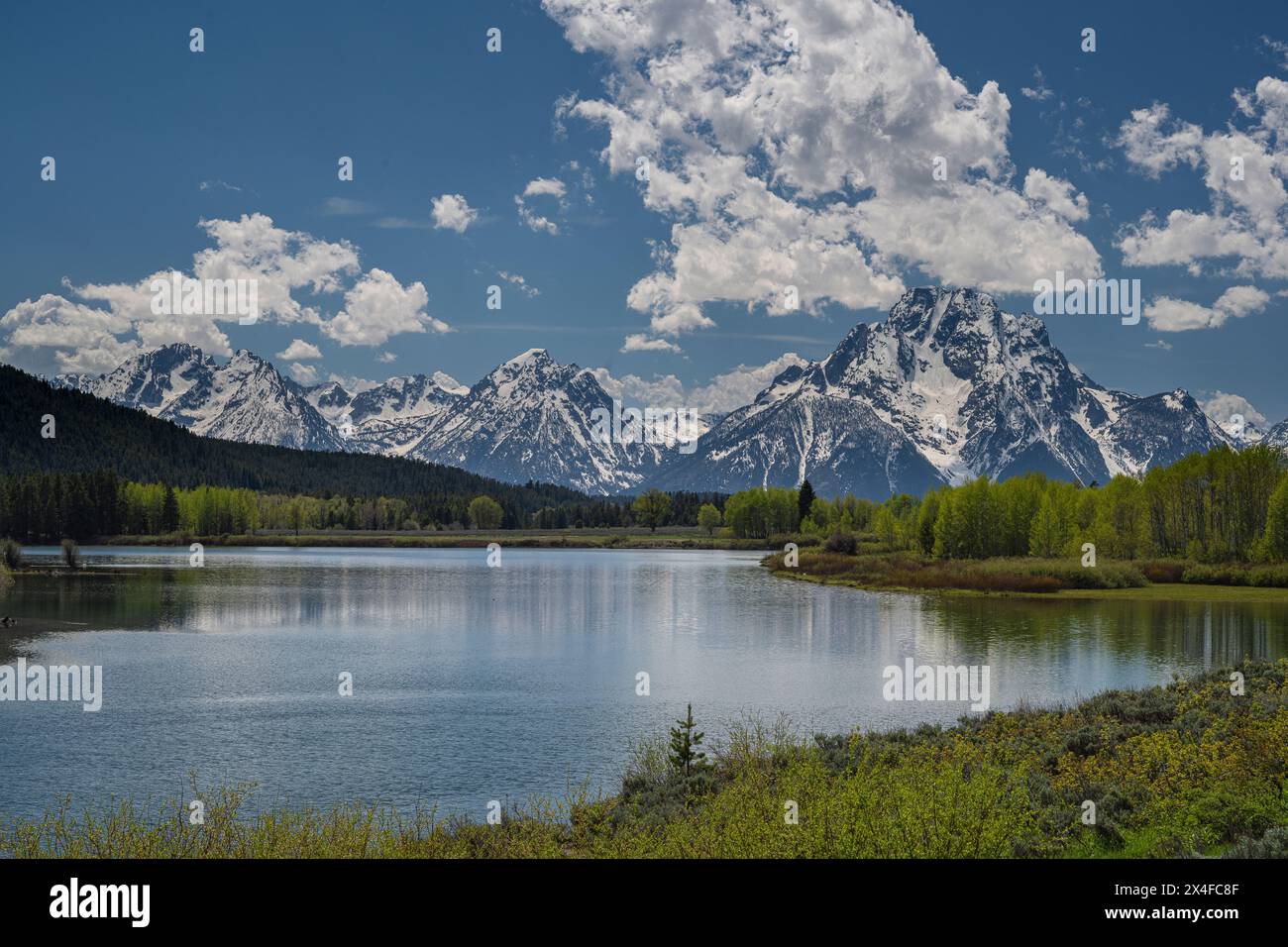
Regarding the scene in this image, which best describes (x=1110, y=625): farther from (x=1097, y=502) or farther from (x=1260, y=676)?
(x=1097, y=502)

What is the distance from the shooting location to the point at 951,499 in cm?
15438

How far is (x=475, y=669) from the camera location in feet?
194

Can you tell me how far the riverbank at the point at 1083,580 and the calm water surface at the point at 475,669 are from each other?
968 cm

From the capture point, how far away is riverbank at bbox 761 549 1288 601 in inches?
4149

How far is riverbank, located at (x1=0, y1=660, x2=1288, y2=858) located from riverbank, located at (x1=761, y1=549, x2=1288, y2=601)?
7522 cm

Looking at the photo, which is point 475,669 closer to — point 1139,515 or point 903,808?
point 903,808

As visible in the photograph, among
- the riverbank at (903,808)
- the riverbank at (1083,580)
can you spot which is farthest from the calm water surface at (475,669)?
the riverbank at (1083,580)

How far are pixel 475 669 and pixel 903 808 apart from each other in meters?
45.5

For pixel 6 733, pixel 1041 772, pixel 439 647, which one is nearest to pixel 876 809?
pixel 1041 772

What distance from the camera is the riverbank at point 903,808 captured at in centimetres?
1636

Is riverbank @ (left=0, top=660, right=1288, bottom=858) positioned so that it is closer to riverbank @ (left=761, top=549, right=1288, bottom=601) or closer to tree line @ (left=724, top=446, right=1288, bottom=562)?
riverbank @ (left=761, top=549, right=1288, bottom=601)

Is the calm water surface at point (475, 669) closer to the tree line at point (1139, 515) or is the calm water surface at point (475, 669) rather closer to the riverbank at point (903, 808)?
the riverbank at point (903, 808)

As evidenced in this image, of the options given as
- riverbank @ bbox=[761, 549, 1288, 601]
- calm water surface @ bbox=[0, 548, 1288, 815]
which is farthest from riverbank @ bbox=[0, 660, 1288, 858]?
riverbank @ bbox=[761, 549, 1288, 601]

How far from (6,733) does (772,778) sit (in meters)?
31.3
